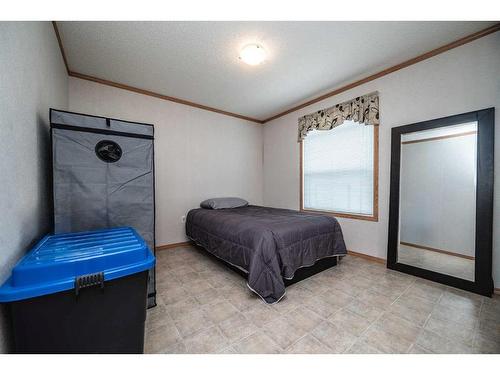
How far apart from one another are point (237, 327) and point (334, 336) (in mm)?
678

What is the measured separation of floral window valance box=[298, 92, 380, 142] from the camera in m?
2.65

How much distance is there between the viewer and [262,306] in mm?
1669

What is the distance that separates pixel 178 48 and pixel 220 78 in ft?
2.36

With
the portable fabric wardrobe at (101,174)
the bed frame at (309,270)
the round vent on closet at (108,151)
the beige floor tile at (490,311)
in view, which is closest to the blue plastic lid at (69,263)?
the portable fabric wardrobe at (101,174)

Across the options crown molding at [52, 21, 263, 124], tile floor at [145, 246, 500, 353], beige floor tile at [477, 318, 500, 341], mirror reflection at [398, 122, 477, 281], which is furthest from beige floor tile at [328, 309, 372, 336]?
crown molding at [52, 21, 263, 124]

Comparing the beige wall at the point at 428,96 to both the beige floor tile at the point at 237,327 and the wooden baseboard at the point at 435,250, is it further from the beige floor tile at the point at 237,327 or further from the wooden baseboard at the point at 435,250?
the beige floor tile at the point at 237,327

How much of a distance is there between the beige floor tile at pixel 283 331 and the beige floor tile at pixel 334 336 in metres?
0.11

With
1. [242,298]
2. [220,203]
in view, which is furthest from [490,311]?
[220,203]

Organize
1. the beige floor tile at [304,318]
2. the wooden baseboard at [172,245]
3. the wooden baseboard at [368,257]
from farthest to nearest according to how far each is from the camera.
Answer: the wooden baseboard at [172,245] → the wooden baseboard at [368,257] → the beige floor tile at [304,318]

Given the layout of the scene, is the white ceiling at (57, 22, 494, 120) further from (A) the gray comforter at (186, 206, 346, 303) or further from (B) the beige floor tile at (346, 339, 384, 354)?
(B) the beige floor tile at (346, 339, 384, 354)

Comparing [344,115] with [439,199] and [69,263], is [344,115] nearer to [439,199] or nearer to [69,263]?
[439,199]

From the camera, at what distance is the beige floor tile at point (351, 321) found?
4.54ft
